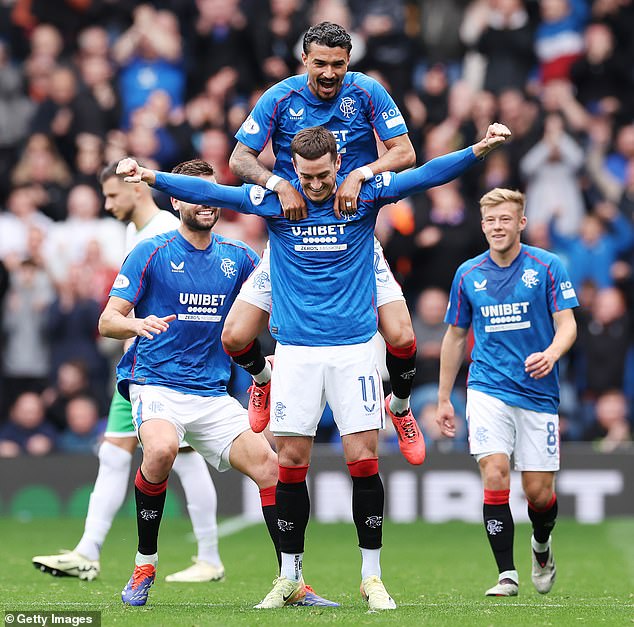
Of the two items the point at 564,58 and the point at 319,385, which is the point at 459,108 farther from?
the point at 319,385

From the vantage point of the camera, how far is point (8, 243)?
1725cm

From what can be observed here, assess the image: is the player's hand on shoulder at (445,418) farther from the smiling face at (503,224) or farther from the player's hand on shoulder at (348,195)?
the player's hand on shoulder at (348,195)

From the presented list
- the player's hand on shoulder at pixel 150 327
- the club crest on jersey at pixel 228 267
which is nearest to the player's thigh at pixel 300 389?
the player's hand on shoulder at pixel 150 327

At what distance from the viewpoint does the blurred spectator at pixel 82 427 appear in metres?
16.0

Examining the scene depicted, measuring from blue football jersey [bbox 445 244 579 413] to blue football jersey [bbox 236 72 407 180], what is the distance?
6.00 ft

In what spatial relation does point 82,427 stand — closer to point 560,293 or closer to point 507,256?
point 507,256

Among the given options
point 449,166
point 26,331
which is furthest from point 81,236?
point 449,166

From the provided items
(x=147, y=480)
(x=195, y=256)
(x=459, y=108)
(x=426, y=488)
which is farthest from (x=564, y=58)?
(x=147, y=480)

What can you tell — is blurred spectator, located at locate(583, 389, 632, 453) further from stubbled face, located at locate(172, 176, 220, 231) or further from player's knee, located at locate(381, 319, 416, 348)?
stubbled face, located at locate(172, 176, 220, 231)

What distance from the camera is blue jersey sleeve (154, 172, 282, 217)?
321 inches

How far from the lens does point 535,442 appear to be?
9828mm

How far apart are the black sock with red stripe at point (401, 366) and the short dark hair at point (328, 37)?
1.86 m

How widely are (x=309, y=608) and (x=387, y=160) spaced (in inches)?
104

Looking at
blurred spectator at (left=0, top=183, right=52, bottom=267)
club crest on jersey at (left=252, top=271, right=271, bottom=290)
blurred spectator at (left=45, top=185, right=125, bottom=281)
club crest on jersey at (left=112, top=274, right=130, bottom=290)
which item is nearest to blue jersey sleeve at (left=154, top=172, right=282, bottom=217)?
club crest on jersey at (left=252, top=271, right=271, bottom=290)
